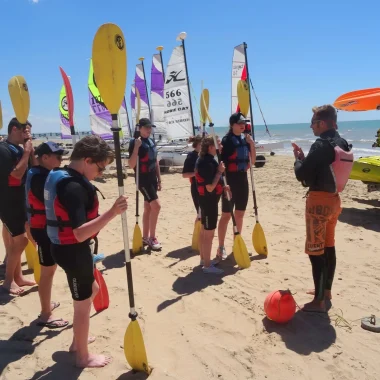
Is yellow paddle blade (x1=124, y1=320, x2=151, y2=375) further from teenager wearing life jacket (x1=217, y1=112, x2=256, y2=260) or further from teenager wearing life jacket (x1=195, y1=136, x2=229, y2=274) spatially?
teenager wearing life jacket (x1=217, y1=112, x2=256, y2=260)

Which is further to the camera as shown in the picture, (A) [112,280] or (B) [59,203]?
(A) [112,280]

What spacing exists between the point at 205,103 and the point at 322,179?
2.16m

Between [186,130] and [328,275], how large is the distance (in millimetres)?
14633

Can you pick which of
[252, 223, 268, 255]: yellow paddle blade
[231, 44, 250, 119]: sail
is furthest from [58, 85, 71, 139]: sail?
[252, 223, 268, 255]: yellow paddle blade

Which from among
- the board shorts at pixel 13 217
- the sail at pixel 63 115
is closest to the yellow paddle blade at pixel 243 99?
the board shorts at pixel 13 217

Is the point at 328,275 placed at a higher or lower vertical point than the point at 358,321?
higher

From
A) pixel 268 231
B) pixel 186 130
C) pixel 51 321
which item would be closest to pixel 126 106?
pixel 186 130

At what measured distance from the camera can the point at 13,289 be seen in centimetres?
382

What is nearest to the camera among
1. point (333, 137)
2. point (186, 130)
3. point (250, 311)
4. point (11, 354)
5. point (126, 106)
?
point (11, 354)

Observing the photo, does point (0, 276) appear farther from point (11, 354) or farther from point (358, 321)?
point (358, 321)

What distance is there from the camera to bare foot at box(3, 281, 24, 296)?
3.79 metres

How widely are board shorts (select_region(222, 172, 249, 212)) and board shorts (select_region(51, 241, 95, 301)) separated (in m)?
2.51

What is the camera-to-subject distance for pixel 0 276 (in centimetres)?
436

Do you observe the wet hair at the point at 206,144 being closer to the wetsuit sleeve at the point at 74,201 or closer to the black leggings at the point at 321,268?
the black leggings at the point at 321,268
